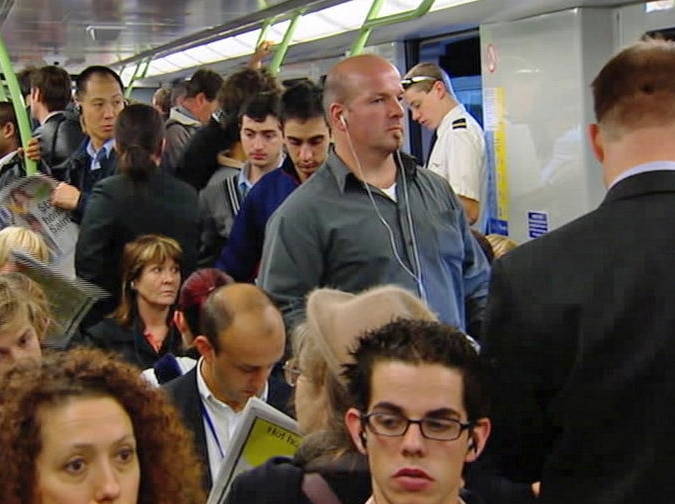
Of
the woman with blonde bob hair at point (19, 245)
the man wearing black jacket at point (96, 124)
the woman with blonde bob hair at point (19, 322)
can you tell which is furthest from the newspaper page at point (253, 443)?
the man wearing black jacket at point (96, 124)

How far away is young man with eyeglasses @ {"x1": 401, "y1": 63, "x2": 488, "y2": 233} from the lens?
16.8 feet

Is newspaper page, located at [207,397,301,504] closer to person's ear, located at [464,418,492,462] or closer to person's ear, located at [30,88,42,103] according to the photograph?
person's ear, located at [464,418,492,462]

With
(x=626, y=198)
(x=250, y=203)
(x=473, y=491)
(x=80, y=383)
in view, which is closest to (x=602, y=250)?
(x=626, y=198)

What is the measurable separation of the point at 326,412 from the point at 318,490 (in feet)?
0.50

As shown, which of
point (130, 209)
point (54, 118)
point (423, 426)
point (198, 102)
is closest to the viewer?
point (423, 426)

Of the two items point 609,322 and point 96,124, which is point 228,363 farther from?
point 96,124

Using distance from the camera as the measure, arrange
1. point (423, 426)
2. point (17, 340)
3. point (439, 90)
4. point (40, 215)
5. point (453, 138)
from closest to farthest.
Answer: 1. point (423, 426)
2. point (17, 340)
3. point (40, 215)
4. point (453, 138)
5. point (439, 90)

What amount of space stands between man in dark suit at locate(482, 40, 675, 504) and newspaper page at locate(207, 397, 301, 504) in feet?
1.46

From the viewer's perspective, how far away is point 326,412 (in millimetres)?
1723

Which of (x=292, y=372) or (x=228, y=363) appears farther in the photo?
(x=228, y=363)

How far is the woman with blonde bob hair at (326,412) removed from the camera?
162cm

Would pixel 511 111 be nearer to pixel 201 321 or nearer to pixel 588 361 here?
pixel 201 321

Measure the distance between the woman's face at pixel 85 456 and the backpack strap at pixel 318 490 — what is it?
25cm

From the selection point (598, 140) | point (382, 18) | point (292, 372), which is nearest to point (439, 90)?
point (382, 18)
